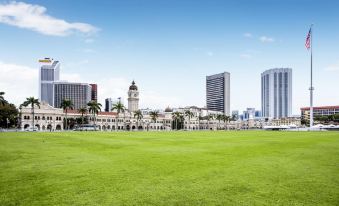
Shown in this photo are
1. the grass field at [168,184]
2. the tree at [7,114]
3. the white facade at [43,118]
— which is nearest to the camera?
the grass field at [168,184]

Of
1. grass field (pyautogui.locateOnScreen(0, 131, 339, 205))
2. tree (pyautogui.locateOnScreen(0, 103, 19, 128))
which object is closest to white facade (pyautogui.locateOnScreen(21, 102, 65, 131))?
tree (pyautogui.locateOnScreen(0, 103, 19, 128))

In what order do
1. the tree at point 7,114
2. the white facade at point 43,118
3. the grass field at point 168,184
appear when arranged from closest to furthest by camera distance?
the grass field at point 168,184, the tree at point 7,114, the white facade at point 43,118

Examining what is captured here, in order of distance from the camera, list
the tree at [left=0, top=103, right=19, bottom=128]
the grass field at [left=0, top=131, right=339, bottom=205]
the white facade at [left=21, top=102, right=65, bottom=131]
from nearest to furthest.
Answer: the grass field at [left=0, top=131, right=339, bottom=205], the tree at [left=0, top=103, right=19, bottom=128], the white facade at [left=21, top=102, right=65, bottom=131]

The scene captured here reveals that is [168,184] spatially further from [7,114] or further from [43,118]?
[43,118]

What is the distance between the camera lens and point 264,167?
49.0ft

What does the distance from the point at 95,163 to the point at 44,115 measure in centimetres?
14197

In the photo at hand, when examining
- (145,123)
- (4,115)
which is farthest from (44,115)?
(145,123)

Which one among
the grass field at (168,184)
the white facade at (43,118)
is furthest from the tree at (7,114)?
the grass field at (168,184)

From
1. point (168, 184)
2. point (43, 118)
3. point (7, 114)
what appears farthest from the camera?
point (43, 118)

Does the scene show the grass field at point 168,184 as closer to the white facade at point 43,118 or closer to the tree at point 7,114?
the tree at point 7,114

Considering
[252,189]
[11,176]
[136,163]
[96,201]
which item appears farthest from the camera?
[136,163]

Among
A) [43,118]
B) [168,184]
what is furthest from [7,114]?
[168,184]

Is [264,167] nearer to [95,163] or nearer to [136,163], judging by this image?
[136,163]

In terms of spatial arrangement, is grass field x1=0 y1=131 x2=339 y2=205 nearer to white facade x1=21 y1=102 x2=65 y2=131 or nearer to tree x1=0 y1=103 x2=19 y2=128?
tree x1=0 y1=103 x2=19 y2=128
